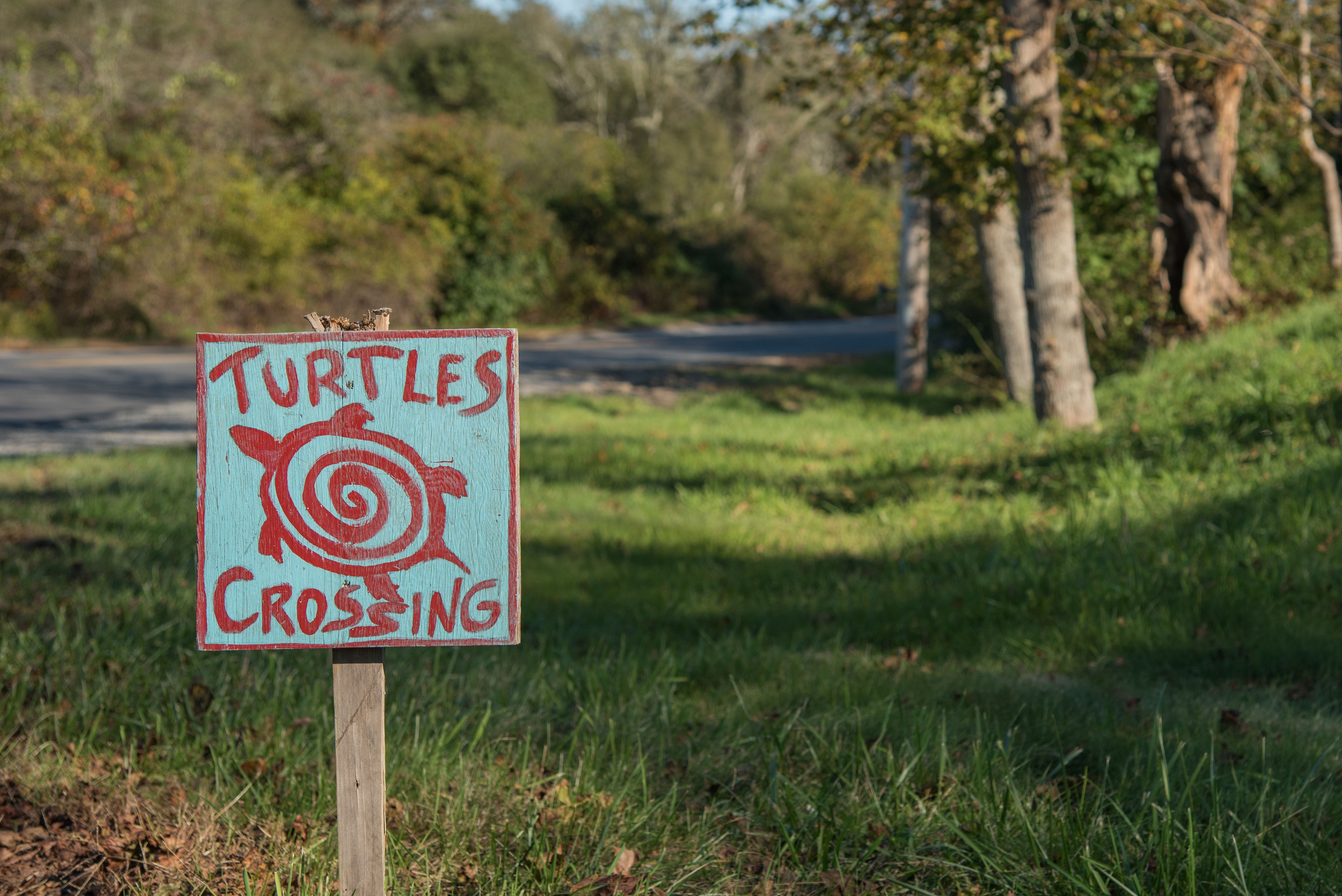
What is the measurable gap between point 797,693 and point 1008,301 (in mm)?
9102

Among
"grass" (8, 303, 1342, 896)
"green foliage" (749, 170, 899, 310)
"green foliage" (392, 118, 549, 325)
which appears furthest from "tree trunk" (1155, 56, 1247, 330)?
"green foliage" (749, 170, 899, 310)

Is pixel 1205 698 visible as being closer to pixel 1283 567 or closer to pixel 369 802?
pixel 1283 567

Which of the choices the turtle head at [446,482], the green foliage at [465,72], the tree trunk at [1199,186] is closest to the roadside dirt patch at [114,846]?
the turtle head at [446,482]

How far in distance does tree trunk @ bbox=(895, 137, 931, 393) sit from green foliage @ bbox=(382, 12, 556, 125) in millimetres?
28163

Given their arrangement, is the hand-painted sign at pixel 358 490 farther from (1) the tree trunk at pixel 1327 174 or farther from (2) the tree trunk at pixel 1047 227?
(1) the tree trunk at pixel 1327 174

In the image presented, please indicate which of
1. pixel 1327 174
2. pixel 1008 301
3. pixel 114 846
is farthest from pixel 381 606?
pixel 1327 174

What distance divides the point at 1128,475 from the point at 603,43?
43.7 meters

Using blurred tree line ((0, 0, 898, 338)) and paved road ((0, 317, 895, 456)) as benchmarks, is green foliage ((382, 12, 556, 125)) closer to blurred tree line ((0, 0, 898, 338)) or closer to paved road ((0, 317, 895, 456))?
blurred tree line ((0, 0, 898, 338))

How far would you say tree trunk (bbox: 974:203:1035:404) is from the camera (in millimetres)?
11953

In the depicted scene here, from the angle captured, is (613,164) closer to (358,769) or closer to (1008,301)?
(1008,301)

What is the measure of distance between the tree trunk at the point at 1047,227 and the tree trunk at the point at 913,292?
4804 mm

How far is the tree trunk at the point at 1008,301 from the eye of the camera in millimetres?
11953

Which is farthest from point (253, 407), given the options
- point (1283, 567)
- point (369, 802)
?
point (1283, 567)

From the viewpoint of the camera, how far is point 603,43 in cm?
4644
